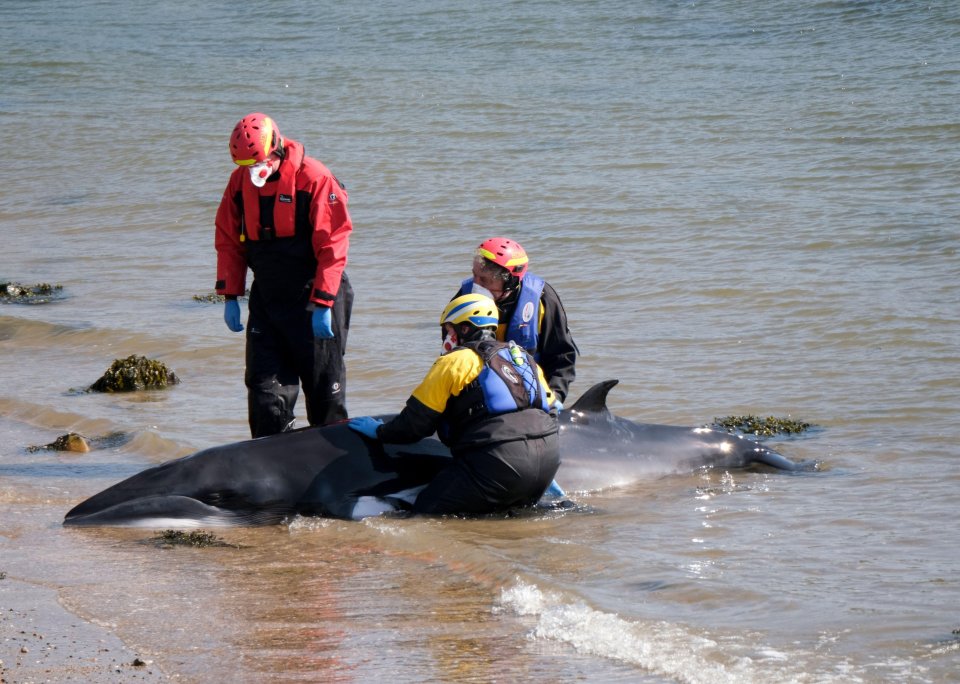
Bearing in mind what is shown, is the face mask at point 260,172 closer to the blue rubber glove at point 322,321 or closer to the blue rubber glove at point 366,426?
the blue rubber glove at point 322,321

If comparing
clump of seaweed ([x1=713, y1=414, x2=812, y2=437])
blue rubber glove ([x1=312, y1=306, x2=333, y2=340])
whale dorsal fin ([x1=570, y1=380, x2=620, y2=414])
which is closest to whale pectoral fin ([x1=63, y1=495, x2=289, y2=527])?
blue rubber glove ([x1=312, y1=306, x2=333, y2=340])

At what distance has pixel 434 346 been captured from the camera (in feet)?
40.3

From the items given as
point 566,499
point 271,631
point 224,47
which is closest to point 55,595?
Result: point 271,631

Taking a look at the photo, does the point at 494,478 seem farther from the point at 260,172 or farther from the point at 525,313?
the point at 260,172

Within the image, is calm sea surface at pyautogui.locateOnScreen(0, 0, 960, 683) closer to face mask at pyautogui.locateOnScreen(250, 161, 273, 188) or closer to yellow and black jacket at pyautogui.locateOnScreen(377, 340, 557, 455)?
yellow and black jacket at pyautogui.locateOnScreen(377, 340, 557, 455)

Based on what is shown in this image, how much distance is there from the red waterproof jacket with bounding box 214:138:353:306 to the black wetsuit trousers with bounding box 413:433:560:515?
4.18 ft

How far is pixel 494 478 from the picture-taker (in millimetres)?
7762

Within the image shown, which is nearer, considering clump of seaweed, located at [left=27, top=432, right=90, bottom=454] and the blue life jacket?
the blue life jacket

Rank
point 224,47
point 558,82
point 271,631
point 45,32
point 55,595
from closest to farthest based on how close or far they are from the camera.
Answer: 1. point 271,631
2. point 55,595
3. point 558,82
4. point 224,47
5. point 45,32

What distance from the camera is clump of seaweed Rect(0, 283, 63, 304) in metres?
14.5

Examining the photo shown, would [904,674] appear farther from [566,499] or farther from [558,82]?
[558,82]

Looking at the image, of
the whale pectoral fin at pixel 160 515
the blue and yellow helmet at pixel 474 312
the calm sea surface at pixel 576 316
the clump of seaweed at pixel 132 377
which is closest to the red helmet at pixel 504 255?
the blue and yellow helmet at pixel 474 312

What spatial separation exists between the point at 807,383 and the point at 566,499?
3.63 meters

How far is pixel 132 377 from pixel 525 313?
13.7ft
